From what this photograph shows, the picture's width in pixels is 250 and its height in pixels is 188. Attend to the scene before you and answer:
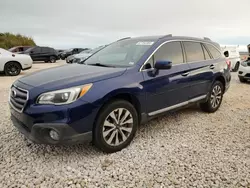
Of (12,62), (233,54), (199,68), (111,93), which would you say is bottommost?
(111,93)

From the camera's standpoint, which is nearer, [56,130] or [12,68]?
[56,130]

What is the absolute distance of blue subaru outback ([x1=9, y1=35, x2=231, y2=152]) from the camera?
256 cm

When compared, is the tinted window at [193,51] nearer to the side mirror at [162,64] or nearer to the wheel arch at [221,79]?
the wheel arch at [221,79]

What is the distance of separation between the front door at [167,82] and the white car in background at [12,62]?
8.74 meters

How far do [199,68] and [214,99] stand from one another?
969 millimetres

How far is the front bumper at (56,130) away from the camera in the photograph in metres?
2.54

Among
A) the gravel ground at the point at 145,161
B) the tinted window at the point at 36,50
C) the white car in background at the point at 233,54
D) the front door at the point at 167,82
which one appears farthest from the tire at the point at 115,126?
the tinted window at the point at 36,50

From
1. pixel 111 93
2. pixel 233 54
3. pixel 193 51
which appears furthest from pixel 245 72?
pixel 111 93

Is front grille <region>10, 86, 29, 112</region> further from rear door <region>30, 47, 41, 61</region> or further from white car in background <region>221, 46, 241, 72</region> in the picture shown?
rear door <region>30, 47, 41, 61</region>

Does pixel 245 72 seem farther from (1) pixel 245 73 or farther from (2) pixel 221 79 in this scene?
(2) pixel 221 79

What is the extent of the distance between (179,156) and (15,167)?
2044mm

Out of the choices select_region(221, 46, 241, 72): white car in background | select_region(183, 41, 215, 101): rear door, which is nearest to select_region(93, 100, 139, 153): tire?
select_region(183, 41, 215, 101): rear door

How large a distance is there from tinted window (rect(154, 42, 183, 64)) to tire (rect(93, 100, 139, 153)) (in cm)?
99

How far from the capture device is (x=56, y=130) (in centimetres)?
254
